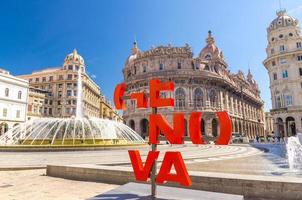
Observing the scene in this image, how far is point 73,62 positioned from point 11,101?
2778 centimetres

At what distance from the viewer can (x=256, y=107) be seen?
87750 mm

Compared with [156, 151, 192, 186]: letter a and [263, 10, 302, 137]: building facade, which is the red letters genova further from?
[263, 10, 302, 137]: building facade

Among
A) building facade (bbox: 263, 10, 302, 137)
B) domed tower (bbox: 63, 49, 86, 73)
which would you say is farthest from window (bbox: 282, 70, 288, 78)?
domed tower (bbox: 63, 49, 86, 73)

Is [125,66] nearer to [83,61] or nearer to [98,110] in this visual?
[83,61]

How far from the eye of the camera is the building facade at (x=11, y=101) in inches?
1766

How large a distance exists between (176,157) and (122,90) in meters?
2.33

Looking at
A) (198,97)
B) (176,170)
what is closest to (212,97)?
(198,97)

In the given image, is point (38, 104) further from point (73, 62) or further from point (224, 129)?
point (224, 129)

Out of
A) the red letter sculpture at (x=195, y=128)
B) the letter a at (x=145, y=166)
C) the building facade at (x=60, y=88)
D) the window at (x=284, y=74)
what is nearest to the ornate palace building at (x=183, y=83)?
the window at (x=284, y=74)

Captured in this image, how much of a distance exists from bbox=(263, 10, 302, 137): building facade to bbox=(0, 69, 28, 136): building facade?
172 feet

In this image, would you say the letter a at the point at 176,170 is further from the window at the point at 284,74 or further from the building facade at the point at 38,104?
the building facade at the point at 38,104

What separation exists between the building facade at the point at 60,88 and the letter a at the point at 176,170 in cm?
6478

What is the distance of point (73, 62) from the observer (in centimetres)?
7125

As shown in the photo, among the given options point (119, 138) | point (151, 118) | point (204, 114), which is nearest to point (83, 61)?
point (204, 114)
